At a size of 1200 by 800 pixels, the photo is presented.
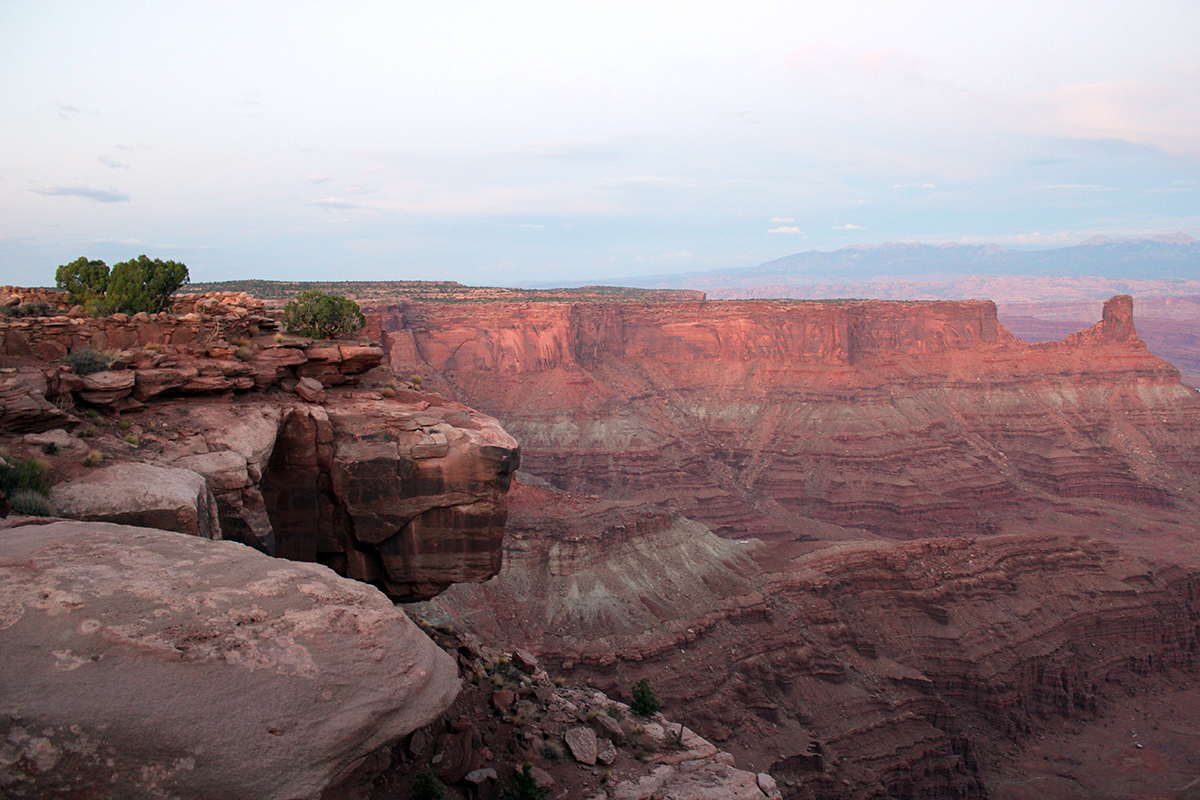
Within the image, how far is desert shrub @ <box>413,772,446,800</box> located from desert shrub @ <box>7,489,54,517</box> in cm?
745

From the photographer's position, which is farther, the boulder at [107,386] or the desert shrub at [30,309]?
the desert shrub at [30,309]

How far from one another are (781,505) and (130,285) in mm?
64047

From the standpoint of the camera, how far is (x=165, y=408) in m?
14.4

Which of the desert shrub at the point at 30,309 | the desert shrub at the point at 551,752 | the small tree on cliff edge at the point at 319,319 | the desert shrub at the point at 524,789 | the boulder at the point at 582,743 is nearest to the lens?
the desert shrub at the point at 524,789

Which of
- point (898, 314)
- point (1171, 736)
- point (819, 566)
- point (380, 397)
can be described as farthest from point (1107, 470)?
point (380, 397)

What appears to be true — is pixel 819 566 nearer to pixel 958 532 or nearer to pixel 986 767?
pixel 986 767

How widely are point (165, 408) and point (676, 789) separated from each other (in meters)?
14.5

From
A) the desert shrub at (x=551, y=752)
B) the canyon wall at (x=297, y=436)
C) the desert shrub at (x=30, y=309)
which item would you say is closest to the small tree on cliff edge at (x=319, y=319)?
the canyon wall at (x=297, y=436)

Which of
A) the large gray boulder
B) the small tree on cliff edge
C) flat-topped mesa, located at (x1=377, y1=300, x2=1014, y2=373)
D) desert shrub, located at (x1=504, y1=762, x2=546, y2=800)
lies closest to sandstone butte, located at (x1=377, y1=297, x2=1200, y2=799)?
flat-topped mesa, located at (x1=377, y1=300, x2=1014, y2=373)

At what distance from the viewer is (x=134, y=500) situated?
1066 centimetres

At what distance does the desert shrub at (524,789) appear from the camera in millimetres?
14328

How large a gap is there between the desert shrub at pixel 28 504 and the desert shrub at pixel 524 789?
982cm

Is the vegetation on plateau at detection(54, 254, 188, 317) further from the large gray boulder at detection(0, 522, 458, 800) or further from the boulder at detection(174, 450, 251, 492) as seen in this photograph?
the large gray boulder at detection(0, 522, 458, 800)

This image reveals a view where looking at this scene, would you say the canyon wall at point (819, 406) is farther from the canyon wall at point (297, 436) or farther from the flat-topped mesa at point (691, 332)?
the canyon wall at point (297, 436)
